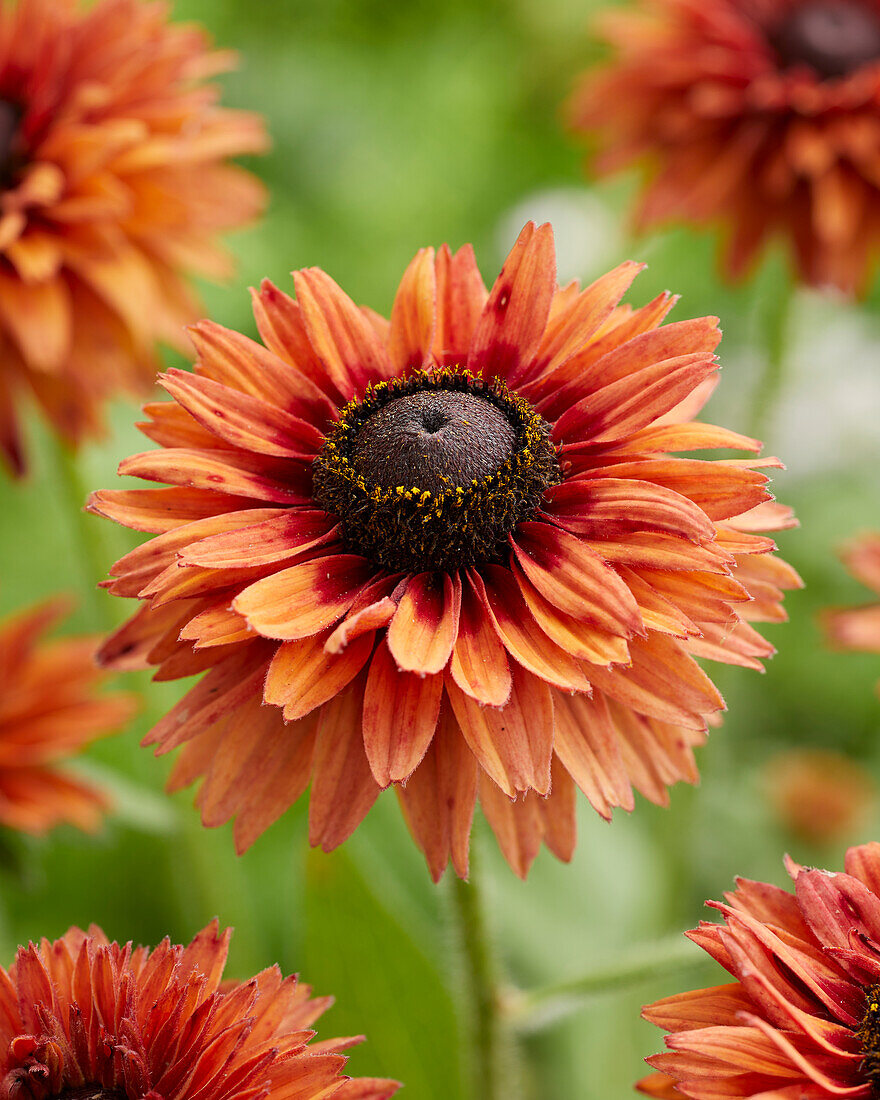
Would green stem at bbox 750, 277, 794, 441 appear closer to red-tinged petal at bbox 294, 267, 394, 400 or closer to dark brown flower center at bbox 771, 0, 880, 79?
dark brown flower center at bbox 771, 0, 880, 79

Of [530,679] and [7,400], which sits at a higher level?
[7,400]

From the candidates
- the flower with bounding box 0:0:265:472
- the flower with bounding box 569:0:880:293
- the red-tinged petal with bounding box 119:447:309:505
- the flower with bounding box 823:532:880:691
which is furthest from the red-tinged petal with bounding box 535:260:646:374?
the flower with bounding box 569:0:880:293

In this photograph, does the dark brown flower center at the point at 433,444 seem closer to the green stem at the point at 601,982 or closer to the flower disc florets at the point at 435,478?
the flower disc florets at the point at 435,478

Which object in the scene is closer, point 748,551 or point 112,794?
point 748,551

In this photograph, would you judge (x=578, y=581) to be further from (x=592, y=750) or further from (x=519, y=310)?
(x=519, y=310)

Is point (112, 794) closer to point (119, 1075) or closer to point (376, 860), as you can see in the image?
point (376, 860)

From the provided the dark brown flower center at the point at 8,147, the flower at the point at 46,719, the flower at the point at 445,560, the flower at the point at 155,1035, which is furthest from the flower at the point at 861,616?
the dark brown flower center at the point at 8,147

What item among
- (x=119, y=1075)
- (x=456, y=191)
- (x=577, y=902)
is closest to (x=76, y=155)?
(x=119, y=1075)

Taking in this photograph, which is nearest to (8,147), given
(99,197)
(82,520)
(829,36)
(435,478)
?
(99,197)

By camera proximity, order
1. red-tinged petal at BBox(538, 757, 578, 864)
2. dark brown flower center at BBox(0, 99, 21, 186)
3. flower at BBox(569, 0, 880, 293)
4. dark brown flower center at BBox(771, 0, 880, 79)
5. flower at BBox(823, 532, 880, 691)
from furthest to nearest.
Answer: dark brown flower center at BBox(771, 0, 880, 79), flower at BBox(569, 0, 880, 293), dark brown flower center at BBox(0, 99, 21, 186), flower at BBox(823, 532, 880, 691), red-tinged petal at BBox(538, 757, 578, 864)
